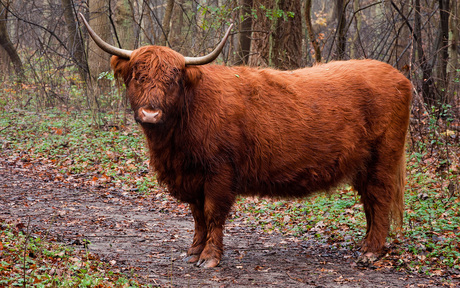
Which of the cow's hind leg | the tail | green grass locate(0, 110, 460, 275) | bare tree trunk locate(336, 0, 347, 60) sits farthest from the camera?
bare tree trunk locate(336, 0, 347, 60)

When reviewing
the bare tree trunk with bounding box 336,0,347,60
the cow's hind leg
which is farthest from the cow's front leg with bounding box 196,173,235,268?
the bare tree trunk with bounding box 336,0,347,60

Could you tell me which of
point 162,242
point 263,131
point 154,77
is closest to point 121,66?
point 154,77

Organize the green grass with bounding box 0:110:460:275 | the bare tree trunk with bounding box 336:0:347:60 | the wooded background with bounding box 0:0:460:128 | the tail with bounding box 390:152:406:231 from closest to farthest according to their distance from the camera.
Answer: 1. the green grass with bounding box 0:110:460:275
2. the tail with bounding box 390:152:406:231
3. the wooded background with bounding box 0:0:460:128
4. the bare tree trunk with bounding box 336:0:347:60

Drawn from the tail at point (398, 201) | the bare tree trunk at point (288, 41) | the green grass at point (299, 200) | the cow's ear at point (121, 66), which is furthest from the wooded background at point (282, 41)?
the cow's ear at point (121, 66)

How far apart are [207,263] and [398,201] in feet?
7.80

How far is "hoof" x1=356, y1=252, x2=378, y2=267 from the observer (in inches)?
207

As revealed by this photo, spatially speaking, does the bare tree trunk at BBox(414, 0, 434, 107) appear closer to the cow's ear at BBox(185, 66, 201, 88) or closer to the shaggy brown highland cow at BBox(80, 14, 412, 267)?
the shaggy brown highland cow at BBox(80, 14, 412, 267)

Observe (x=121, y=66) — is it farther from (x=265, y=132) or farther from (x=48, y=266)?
(x=48, y=266)

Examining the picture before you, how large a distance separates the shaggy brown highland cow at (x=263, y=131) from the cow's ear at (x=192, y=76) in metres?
0.01

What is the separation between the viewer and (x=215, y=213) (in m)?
5.06

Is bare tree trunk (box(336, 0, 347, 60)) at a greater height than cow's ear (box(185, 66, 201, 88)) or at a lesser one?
greater

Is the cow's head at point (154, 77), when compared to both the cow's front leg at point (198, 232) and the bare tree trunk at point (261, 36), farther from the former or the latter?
the bare tree trunk at point (261, 36)

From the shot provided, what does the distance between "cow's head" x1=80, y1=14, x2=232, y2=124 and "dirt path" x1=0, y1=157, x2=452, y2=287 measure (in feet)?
5.06

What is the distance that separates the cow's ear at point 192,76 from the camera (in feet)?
16.0
